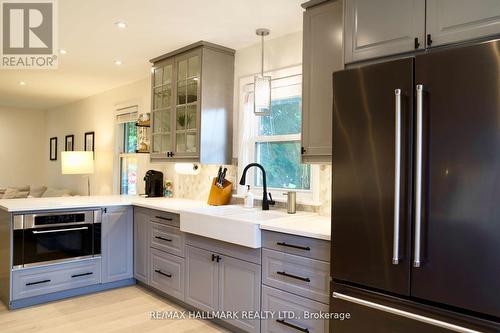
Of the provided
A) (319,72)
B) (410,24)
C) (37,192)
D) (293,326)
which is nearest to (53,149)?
(37,192)

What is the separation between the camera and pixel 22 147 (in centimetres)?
766

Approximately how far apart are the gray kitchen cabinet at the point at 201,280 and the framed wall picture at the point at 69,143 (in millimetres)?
4895

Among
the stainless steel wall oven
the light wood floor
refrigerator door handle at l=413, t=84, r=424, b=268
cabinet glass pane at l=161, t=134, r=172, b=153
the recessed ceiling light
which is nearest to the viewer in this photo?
refrigerator door handle at l=413, t=84, r=424, b=268

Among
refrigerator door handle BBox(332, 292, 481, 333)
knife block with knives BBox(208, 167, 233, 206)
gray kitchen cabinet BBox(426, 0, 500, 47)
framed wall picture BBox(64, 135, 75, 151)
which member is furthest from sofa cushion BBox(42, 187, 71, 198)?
gray kitchen cabinet BBox(426, 0, 500, 47)

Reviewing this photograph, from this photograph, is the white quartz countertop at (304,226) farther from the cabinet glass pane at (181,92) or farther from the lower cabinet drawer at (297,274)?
the cabinet glass pane at (181,92)

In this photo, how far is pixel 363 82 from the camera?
1.75 metres

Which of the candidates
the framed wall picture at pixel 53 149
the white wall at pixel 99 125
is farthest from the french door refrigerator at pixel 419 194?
the framed wall picture at pixel 53 149

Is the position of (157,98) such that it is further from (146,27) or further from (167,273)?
(167,273)

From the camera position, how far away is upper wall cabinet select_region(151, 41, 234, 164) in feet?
11.1

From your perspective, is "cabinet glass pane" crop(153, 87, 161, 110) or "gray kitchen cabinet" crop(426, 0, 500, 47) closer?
"gray kitchen cabinet" crop(426, 0, 500, 47)

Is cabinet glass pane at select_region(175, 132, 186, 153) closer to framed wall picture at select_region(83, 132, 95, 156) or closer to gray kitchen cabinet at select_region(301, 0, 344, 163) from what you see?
gray kitchen cabinet at select_region(301, 0, 344, 163)

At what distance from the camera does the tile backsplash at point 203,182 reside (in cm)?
277

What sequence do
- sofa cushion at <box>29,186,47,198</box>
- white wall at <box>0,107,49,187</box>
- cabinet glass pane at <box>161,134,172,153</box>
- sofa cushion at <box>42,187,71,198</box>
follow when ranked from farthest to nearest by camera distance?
white wall at <box>0,107,49,187</box>, sofa cushion at <box>29,186,47,198</box>, sofa cushion at <box>42,187,71,198</box>, cabinet glass pane at <box>161,134,172,153</box>

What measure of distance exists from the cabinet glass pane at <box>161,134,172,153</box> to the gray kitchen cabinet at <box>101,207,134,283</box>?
2.34ft
